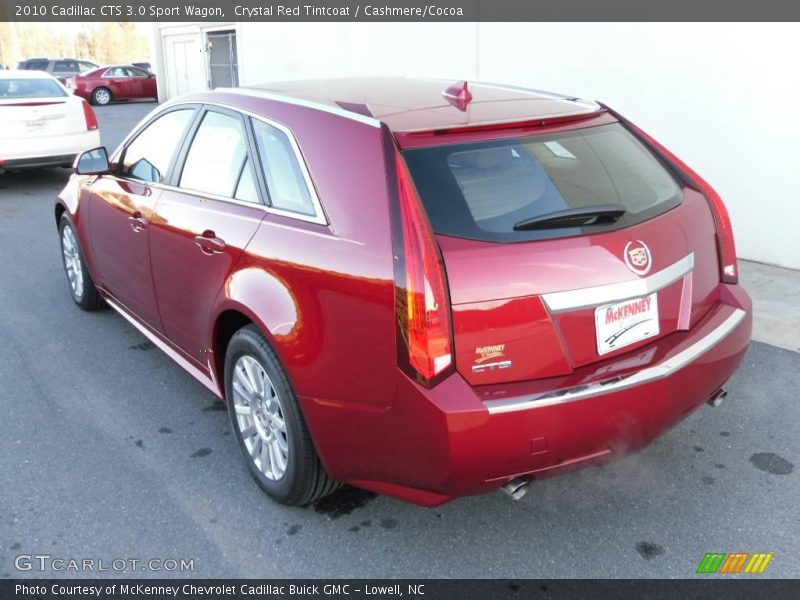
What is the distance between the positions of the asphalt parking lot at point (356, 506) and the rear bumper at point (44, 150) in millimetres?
6618

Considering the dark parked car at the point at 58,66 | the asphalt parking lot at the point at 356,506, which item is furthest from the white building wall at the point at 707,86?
the dark parked car at the point at 58,66

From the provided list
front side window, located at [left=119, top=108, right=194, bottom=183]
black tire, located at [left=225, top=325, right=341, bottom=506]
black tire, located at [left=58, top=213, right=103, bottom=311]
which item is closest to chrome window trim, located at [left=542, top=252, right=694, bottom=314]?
black tire, located at [left=225, top=325, right=341, bottom=506]

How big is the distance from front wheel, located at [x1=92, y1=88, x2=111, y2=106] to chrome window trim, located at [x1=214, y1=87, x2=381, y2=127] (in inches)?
1006

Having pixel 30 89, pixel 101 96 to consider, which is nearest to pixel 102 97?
pixel 101 96

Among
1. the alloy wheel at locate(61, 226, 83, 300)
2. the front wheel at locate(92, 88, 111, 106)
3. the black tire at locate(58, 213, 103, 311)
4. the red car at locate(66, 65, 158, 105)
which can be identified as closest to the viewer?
the black tire at locate(58, 213, 103, 311)

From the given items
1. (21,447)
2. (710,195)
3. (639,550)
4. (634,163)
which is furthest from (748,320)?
(21,447)

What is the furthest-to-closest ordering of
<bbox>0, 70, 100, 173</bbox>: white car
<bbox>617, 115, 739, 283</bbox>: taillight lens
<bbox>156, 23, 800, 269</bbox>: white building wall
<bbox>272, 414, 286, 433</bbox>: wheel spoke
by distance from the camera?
<bbox>0, 70, 100, 173</bbox>: white car, <bbox>156, 23, 800, 269</bbox>: white building wall, <bbox>617, 115, 739, 283</bbox>: taillight lens, <bbox>272, 414, 286, 433</bbox>: wheel spoke

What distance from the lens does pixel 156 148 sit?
4160mm

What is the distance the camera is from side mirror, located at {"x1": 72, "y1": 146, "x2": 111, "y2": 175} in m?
4.50

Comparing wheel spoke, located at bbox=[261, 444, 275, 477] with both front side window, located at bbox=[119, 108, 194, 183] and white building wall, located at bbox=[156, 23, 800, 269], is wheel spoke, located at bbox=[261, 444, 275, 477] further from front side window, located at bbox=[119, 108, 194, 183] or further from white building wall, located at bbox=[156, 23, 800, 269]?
white building wall, located at bbox=[156, 23, 800, 269]

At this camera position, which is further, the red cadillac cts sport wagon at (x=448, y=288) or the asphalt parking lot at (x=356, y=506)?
the asphalt parking lot at (x=356, y=506)

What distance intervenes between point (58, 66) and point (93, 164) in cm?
2885

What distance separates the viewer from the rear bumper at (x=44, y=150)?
9.80 metres

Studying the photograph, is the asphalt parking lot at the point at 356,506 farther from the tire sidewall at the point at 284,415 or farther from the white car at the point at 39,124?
the white car at the point at 39,124
